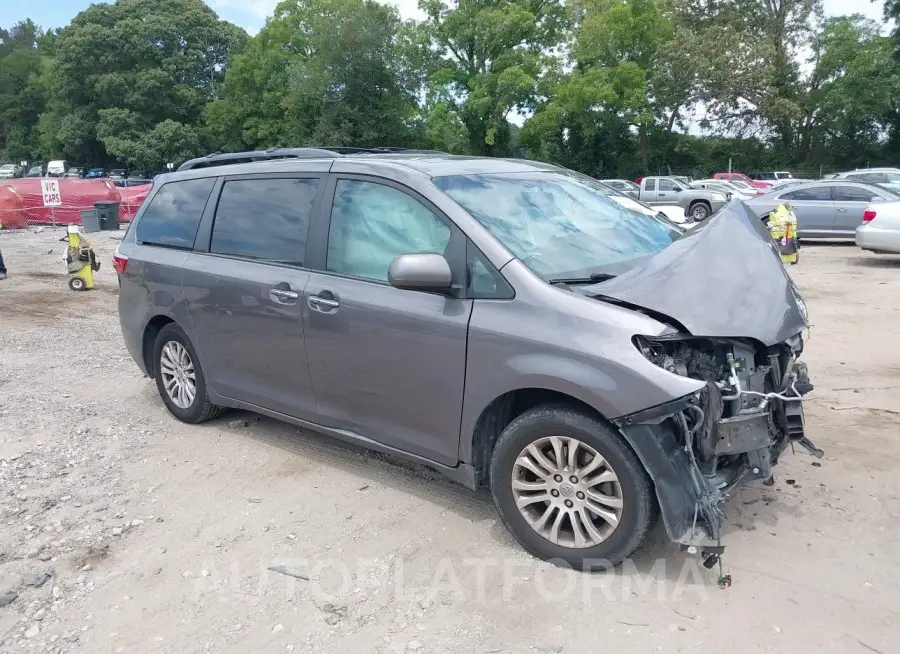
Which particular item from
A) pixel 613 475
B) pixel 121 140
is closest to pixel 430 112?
pixel 121 140

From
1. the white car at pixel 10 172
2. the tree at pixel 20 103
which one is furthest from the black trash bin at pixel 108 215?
the tree at pixel 20 103

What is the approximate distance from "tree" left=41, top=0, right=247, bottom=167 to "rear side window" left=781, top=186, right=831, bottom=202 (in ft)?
145

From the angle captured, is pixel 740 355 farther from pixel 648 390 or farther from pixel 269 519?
pixel 269 519

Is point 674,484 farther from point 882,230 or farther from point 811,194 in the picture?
point 811,194

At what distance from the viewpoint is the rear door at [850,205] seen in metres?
15.7

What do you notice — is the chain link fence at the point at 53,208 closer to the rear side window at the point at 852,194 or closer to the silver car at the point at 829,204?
the silver car at the point at 829,204

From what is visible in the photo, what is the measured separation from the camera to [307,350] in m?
4.19

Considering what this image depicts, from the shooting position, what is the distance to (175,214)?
5.30 metres

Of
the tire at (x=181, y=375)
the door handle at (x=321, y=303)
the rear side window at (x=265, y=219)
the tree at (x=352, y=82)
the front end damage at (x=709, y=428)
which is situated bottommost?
the tire at (x=181, y=375)

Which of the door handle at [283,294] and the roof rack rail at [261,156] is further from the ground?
the roof rack rail at [261,156]

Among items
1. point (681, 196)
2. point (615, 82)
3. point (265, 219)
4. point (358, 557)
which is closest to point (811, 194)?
point (681, 196)

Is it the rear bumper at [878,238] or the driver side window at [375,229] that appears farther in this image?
the rear bumper at [878,238]

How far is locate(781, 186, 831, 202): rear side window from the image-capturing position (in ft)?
53.5

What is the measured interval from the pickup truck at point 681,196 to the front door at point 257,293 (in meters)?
20.5
